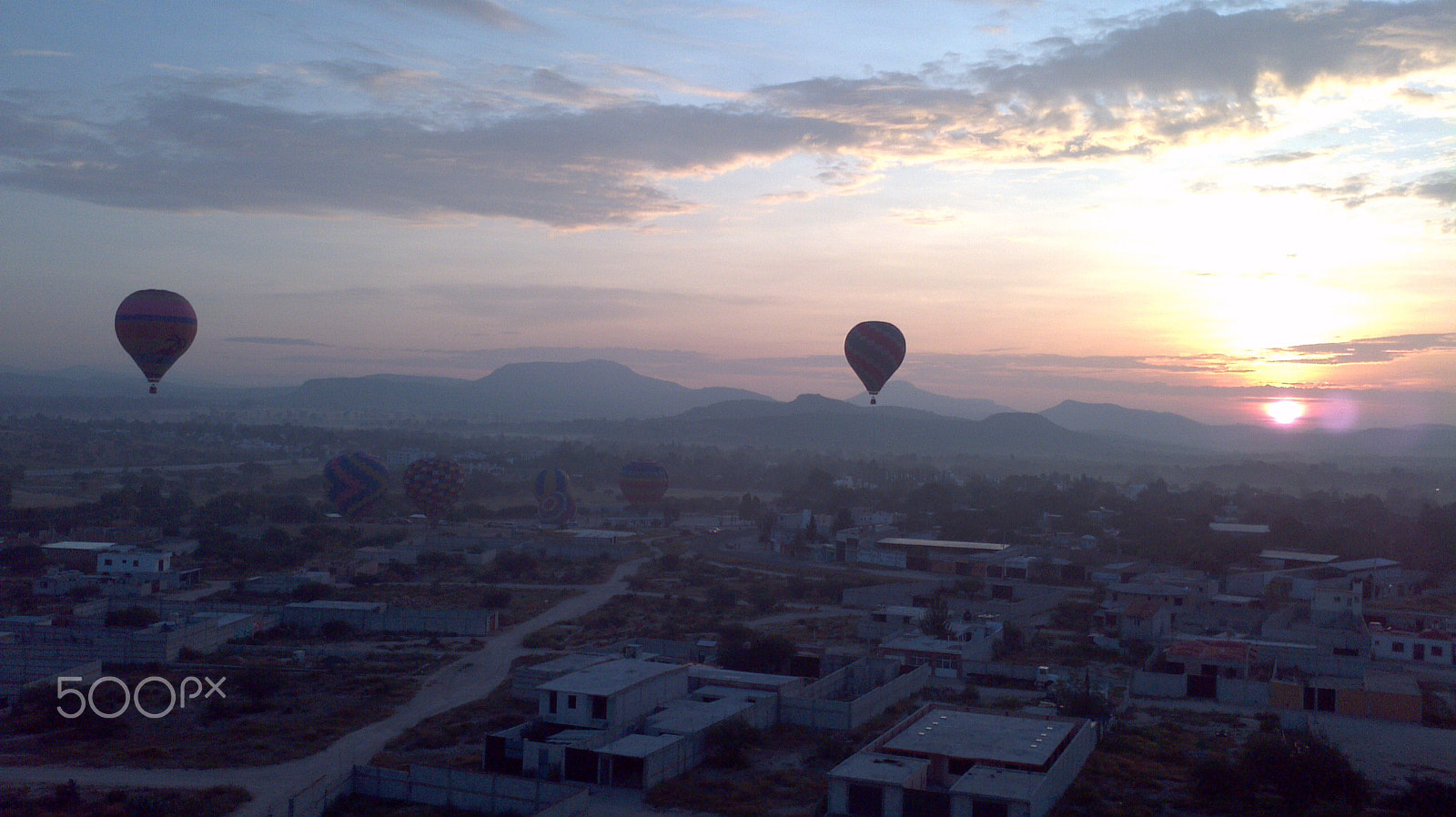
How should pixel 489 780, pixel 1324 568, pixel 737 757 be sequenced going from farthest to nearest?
pixel 1324 568
pixel 737 757
pixel 489 780

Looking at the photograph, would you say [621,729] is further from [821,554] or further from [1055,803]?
[821,554]

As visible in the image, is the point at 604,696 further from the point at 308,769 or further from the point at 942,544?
the point at 942,544

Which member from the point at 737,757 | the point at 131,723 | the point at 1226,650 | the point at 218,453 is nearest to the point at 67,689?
the point at 131,723

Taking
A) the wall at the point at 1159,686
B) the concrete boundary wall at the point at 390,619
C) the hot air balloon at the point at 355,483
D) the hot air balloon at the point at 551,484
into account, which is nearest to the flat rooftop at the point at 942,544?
the hot air balloon at the point at 551,484

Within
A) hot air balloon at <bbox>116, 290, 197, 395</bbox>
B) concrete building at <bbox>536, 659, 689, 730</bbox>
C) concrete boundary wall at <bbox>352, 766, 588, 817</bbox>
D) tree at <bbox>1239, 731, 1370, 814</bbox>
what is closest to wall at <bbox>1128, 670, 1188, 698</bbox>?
tree at <bbox>1239, 731, 1370, 814</bbox>

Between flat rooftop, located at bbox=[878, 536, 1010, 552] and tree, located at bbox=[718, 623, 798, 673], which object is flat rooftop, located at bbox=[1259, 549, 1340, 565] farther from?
tree, located at bbox=[718, 623, 798, 673]

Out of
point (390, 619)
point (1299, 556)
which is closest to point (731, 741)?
point (390, 619)

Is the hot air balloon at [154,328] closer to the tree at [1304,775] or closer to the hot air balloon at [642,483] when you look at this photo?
the hot air balloon at [642,483]
